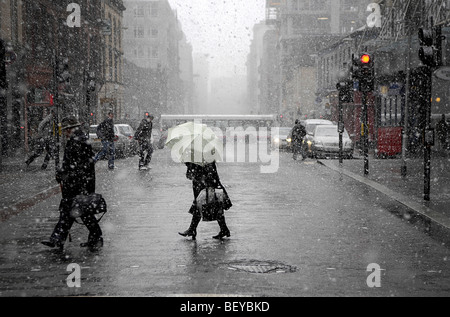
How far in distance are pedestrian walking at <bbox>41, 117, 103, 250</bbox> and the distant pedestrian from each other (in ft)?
76.5

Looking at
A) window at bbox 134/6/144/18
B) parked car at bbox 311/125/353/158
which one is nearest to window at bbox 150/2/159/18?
window at bbox 134/6/144/18

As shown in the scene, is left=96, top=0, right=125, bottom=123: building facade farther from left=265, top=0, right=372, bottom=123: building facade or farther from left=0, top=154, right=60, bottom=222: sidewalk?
left=265, top=0, right=372, bottom=123: building facade

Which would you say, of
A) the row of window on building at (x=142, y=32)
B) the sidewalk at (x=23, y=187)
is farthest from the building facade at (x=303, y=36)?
the sidewalk at (x=23, y=187)

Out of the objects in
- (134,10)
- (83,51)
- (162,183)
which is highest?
(134,10)

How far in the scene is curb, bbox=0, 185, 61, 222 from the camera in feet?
35.9

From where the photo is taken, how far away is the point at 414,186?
1512 centimetres

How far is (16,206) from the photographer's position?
38.4 ft

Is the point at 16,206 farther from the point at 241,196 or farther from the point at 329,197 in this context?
the point at 329,197

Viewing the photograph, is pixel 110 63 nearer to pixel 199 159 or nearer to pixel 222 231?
pixel 222 231

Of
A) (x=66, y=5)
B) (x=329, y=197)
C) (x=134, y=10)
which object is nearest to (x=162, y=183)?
(x=329, y=197)

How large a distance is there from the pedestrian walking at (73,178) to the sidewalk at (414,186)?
15.7 feet

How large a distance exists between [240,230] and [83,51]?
3816 cm

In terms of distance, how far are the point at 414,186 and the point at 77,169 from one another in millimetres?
9473
